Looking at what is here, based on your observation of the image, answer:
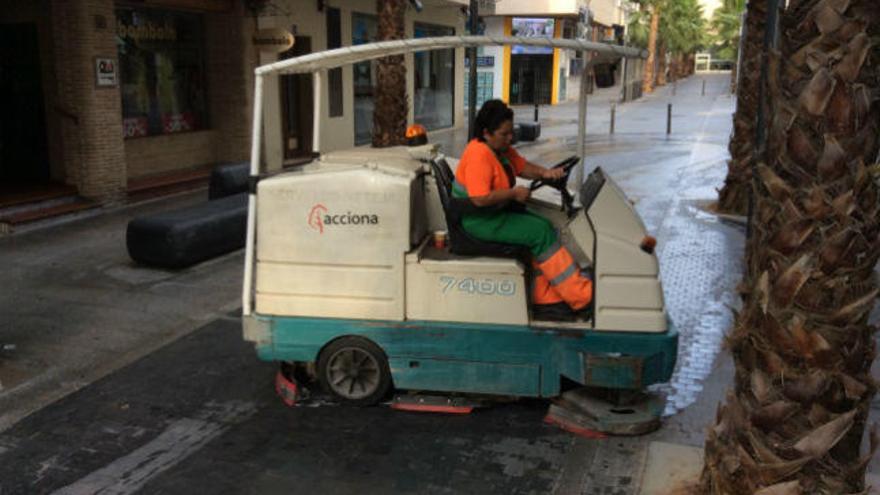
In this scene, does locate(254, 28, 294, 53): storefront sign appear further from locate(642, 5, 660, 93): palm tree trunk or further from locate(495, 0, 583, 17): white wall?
locate(642, 5, 660, 93): palm tree trunk

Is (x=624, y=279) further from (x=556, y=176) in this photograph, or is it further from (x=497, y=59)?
(x=497, y=59)

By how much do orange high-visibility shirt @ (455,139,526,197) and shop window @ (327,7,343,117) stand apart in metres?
14.3

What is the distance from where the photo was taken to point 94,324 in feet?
23.5

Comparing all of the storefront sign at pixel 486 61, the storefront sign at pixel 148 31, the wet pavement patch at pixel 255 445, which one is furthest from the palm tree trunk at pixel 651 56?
the wet pavement patch at pixel 255 445

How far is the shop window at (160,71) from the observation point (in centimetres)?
1359

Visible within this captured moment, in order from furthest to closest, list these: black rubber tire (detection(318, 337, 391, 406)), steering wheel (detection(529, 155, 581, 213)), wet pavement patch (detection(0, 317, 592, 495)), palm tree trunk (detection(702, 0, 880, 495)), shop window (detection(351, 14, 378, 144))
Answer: shop window (detection(351, 14, 378, 144)) < steering wheel (detection(529, 155, 581, 213)) < black rubber tire (detection(318, 337, 391, 406)) < wet pavement patch (detection(0, 317, 592, 495)) < palm tree trunk (detection(702, 0, 880, 495))

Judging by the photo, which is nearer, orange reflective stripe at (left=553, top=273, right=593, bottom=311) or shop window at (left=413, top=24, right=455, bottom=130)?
orange reflective stripe at (left=553, top=273, right=593, bottom=311)

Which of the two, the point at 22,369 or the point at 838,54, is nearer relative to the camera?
the point at 838,54

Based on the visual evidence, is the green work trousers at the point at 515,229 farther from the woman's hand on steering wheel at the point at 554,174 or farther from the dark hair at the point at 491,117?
the dark hair at the point at 491,117

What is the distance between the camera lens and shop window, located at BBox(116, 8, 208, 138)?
1359 centimetres

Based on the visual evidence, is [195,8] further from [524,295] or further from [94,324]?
[524,295]

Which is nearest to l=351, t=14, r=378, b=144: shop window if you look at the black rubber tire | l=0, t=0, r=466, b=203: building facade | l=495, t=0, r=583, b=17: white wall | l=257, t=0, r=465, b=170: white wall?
l=257, t=0, r=465, b=170: white wall

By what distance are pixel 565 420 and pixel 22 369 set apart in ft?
13.7

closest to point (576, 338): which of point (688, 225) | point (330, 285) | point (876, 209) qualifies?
point (330, 285)
